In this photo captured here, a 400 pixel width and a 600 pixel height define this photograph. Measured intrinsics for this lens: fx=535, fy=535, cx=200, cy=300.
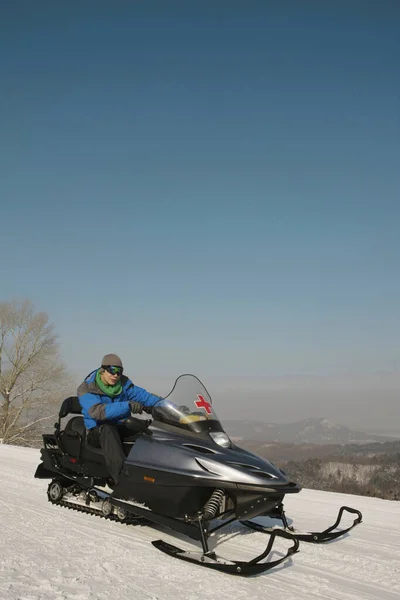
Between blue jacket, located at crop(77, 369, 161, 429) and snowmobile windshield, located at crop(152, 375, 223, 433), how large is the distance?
1.35ft

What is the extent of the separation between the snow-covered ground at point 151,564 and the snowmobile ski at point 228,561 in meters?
0.05

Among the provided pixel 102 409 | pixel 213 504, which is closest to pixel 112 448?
pixel 102 409

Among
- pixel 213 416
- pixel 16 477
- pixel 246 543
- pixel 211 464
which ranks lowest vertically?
pixel 16 477

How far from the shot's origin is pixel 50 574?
347 cm

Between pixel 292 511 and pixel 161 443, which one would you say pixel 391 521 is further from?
pixel 161 443

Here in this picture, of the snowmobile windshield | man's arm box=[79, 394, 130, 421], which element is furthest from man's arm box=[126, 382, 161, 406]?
the snowmobile windshield

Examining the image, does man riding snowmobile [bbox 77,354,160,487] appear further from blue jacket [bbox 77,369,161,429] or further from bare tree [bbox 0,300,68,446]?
bare tree [bbox 0,300,68,446]

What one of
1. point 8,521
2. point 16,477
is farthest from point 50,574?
point 16,477

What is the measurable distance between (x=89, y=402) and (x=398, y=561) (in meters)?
3.16

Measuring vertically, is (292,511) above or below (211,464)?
below

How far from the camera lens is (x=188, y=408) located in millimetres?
4938

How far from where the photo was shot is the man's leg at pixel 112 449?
16.3 ft

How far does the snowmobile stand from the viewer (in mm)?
4164

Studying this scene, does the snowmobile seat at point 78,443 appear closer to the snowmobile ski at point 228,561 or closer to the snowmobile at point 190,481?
the snowmobile at point 190,481
